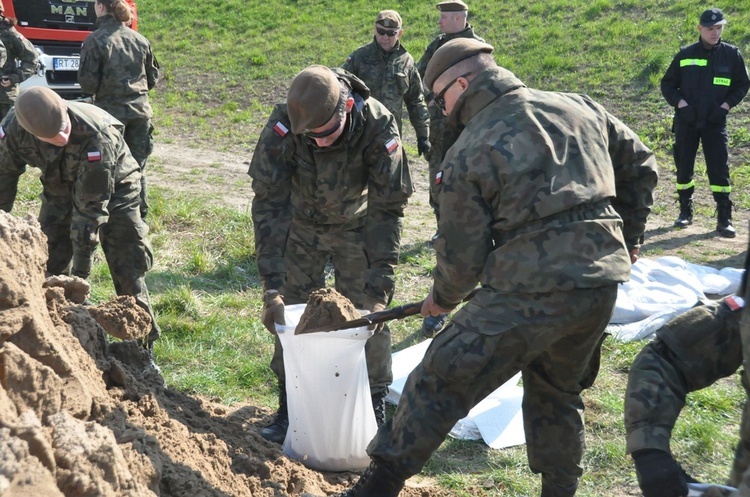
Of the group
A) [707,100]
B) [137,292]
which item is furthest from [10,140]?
[707,100]

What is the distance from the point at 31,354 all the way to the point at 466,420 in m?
2.63

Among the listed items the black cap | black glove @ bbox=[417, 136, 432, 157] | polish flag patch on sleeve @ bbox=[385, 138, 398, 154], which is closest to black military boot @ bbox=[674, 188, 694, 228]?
the black cap

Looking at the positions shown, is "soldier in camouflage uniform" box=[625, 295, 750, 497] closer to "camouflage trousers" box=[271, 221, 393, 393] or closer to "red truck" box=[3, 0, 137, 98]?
"camouflage trousers" box=[271, 221, 393, 393]

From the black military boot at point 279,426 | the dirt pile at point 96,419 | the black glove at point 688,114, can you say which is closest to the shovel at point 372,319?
the dirt pile at point 96,419

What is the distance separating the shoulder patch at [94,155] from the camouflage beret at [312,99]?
1650 millimetres

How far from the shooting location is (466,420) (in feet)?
16.0

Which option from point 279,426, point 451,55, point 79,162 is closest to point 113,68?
point 79,162

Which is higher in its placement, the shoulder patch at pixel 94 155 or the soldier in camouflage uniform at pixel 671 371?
the shoulder patch at pixel 94 155

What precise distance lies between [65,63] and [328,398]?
928 cm

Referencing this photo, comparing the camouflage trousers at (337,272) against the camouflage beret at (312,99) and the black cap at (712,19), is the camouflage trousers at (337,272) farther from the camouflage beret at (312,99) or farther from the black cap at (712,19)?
the black cap at (712,19)

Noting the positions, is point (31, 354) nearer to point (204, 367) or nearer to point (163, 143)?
point (204, 367)

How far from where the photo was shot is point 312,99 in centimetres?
390

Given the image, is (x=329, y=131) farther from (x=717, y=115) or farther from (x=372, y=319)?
(x=717, y=115)

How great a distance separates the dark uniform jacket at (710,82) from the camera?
8.59 m
